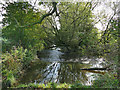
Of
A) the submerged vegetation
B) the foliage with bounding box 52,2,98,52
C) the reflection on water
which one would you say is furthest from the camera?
the foliage with bounding box 52,2,98,52

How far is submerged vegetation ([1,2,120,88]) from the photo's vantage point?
3734 millimetres

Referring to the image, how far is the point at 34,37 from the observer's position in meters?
7.01

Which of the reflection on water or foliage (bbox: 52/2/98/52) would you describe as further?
foliage (bbox: 52/2/98/52)

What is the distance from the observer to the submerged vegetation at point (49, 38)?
3.73 m

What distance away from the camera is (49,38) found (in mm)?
14023

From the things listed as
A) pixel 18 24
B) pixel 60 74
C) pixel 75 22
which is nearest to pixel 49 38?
pixel 75 22

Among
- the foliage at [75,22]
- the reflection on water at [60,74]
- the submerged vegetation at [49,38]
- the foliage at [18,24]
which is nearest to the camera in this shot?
the submerged vegetation at [49,38]

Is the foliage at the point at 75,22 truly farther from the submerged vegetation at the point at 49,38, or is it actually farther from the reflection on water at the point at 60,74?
the reflection on water at the point at 60,74

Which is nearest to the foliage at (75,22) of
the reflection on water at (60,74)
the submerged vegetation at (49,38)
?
the submerged vegetation at (49,38)

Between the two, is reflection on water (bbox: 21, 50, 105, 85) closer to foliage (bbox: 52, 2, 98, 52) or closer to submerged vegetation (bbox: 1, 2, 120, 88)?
submerged vegetation (bbox: 1, 2, 120, 88)

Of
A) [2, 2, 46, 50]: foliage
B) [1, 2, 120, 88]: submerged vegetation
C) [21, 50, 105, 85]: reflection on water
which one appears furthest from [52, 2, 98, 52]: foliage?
[2, 2, 46, 50]: foliage

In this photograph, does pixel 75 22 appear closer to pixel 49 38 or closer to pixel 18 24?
pixel 49 38

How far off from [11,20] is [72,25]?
260 inches

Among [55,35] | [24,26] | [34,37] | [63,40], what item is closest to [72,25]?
[63,40]
